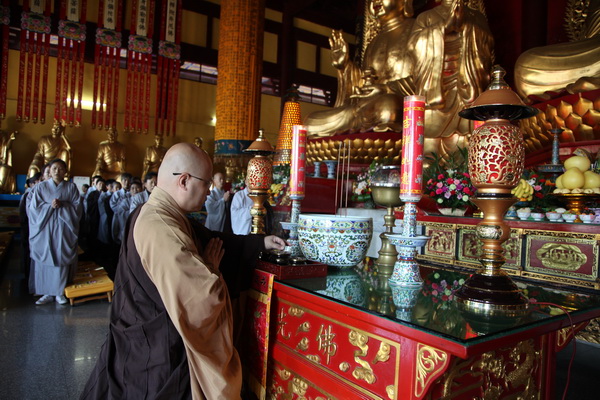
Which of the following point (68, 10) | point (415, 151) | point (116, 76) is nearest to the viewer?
point (415, 151)

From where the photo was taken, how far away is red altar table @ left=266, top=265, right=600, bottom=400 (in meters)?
0.84

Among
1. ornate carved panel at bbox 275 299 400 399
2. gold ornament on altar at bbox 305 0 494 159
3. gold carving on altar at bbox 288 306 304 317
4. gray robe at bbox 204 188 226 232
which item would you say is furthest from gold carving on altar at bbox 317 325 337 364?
gray robe at bbox 204 188 226 232

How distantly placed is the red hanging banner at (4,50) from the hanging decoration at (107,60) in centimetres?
166

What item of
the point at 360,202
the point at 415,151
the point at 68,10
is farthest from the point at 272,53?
the point at 415,151

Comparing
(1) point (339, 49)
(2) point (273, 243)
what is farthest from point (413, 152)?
(1) point (339, 49)

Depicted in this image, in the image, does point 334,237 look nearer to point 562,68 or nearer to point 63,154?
point 562,68

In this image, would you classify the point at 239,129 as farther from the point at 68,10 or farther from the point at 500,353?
the point at 500,353

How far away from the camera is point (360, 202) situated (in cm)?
411

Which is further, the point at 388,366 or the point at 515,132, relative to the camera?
the point at 515,132

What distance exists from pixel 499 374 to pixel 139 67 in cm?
1053

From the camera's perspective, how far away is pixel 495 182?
1042 millimetres

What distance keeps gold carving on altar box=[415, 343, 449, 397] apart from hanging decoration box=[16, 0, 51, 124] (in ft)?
34.0

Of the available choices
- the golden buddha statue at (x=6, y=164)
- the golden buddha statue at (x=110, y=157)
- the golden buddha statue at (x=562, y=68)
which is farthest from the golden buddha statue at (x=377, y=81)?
the golden buddha statue at (x=6, y=164)

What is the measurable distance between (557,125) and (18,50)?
10.2m
